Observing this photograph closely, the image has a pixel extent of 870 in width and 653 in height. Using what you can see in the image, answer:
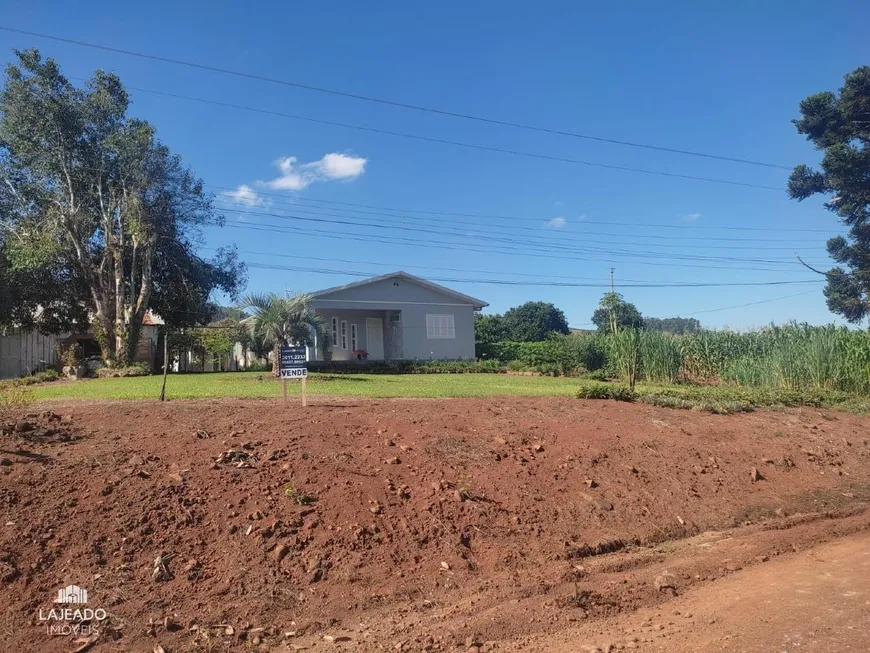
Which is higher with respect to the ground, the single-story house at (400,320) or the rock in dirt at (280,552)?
the single-story house at (400,320)

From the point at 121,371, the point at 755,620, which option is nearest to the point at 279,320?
the point at 121,371

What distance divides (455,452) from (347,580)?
307 cm

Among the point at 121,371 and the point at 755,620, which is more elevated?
the point at 121,371

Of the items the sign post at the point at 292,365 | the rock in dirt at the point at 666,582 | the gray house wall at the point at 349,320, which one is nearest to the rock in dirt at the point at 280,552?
the rock in dirt at the point at 666,582

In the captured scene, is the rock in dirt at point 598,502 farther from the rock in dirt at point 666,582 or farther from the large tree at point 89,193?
the large tree at point 89,193

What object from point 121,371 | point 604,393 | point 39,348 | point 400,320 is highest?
point 400,320

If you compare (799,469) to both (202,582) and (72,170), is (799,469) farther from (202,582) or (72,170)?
(72,170)

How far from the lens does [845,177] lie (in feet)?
107

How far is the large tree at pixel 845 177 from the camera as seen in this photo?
32656mm

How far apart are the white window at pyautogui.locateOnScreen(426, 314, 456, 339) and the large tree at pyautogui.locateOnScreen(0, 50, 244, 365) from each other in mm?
11848

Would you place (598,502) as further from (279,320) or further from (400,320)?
(400,320)

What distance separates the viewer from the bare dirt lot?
15.6 feet

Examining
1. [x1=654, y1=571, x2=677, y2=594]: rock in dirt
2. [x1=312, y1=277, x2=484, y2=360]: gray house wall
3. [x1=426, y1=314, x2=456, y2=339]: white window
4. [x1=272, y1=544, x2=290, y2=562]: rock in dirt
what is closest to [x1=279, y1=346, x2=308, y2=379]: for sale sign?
[x1=272, y1=544, x2=290, y2=562]: rock in dirt

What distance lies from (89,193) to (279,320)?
11.4 metres
